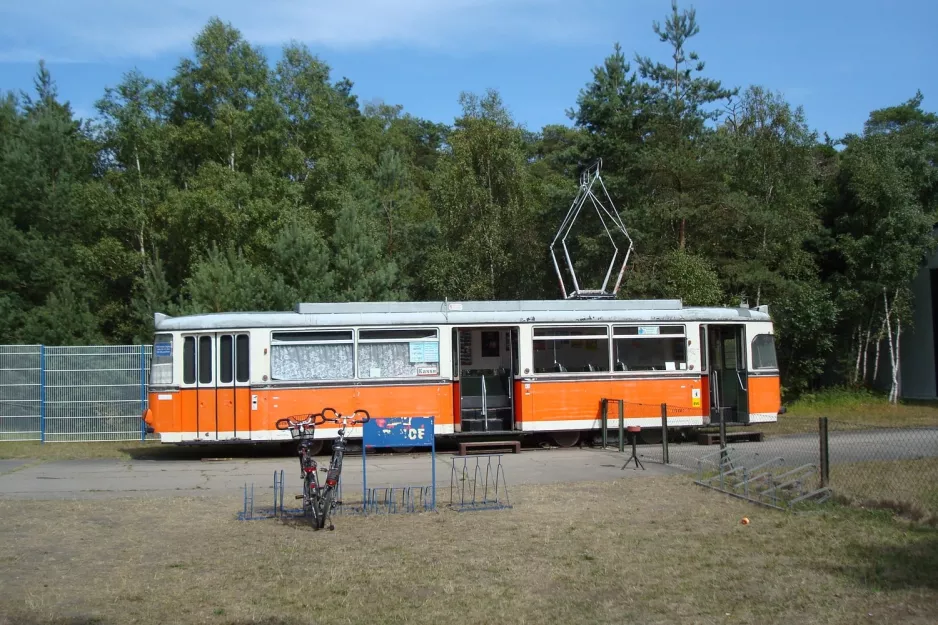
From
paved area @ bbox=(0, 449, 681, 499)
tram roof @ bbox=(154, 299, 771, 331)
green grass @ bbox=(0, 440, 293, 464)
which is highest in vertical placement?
tram roof @ bbox=(154, 299, 771, 331)

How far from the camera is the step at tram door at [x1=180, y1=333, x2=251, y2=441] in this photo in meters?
16.5

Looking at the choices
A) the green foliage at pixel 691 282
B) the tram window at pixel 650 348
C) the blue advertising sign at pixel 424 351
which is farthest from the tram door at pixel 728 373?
the blue advertising sign at pixel 424 351

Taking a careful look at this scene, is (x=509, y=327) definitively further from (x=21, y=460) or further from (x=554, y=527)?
(x=21, y=460)

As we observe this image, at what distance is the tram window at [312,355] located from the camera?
16.9m

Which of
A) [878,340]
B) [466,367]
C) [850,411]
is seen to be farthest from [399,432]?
[878,340]

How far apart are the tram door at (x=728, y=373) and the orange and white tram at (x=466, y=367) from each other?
34mm

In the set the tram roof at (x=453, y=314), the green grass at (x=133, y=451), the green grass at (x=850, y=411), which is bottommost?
the green grass at (x=133, y=451)

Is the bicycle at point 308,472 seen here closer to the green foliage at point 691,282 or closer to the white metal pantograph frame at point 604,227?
the white metal pantograph frame at point 604,227

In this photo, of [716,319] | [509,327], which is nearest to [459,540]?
[509,327]

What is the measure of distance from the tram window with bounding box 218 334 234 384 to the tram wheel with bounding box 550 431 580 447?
659cm

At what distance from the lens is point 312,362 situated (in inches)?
669

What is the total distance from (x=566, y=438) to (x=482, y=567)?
10.5 metres

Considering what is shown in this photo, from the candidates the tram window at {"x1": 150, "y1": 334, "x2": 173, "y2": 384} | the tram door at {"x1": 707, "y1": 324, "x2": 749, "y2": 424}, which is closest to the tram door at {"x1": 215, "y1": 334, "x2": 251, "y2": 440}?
the tram window at {"x1": 150, "y1": 334, "x2": 173, "y2": 384}

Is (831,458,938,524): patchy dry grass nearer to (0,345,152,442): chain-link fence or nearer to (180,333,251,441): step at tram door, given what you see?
(180,333,251,441): step at tram door
